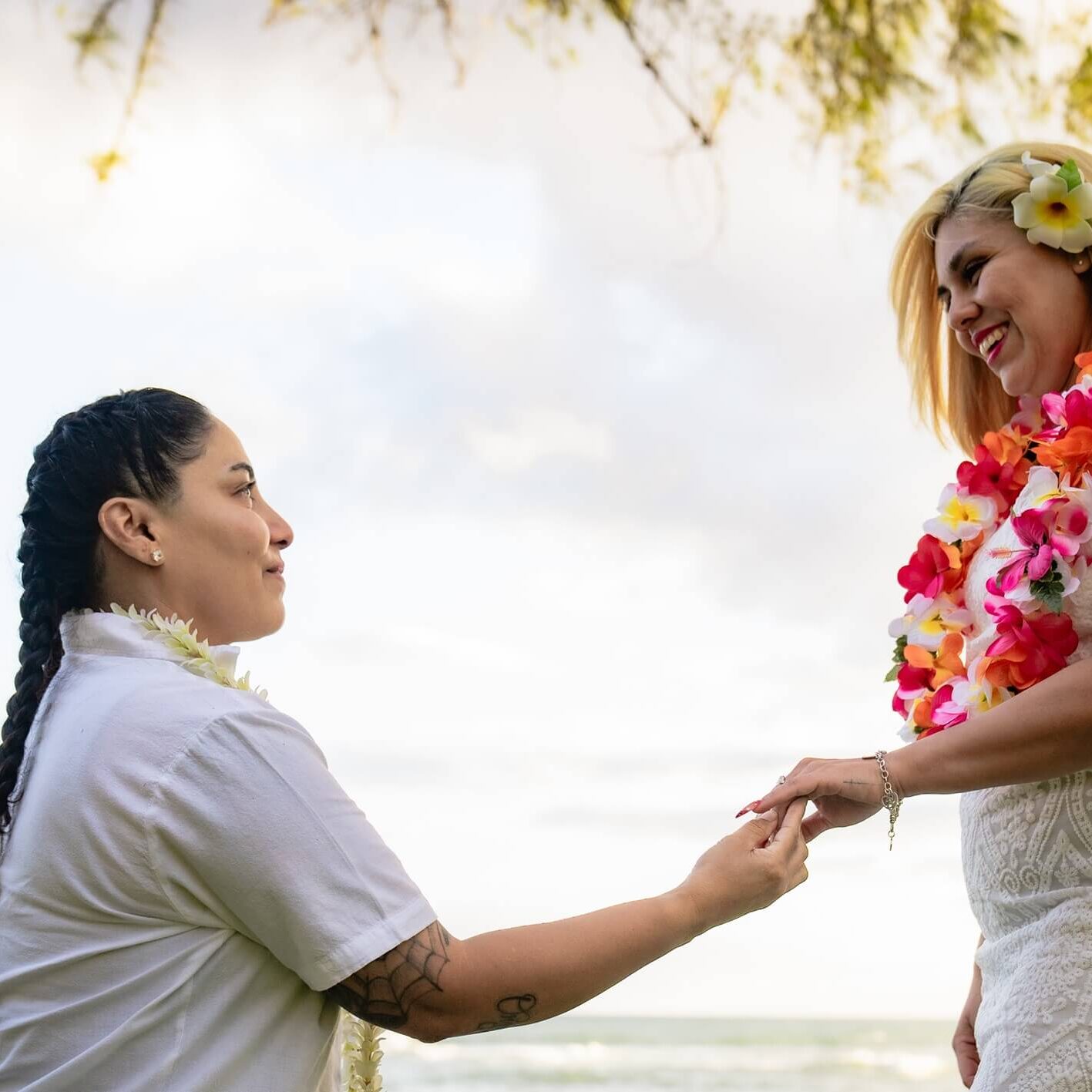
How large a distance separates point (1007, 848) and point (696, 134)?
2373 mm

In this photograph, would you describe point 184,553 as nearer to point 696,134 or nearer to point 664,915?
point 664,915

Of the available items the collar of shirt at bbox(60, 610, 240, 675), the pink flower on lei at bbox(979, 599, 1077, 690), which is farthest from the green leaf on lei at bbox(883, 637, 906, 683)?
the collar of shirt at bbox(60, 610, 240, 675)

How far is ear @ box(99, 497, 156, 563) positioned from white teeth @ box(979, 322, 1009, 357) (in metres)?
1.45

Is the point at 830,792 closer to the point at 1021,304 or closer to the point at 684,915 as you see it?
the point at 684,915

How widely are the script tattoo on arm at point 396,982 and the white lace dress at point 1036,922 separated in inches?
32.3

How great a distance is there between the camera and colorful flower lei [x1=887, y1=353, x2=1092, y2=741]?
200cm

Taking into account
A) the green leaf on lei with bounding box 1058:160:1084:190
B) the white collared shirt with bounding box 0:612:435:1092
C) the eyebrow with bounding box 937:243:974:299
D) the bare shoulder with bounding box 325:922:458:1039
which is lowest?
the bare shoulder with bounding box 325:922:458:1039

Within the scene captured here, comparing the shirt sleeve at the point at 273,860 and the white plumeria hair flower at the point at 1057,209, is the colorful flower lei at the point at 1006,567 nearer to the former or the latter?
the white plumeria hair flower at the point at 1057,209

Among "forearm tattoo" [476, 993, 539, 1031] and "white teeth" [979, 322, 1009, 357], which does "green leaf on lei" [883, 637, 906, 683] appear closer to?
"white teeth" [979, 322, 1009, 357]

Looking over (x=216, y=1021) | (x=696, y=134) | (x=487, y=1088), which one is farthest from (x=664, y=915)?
(x=487, y=1088)

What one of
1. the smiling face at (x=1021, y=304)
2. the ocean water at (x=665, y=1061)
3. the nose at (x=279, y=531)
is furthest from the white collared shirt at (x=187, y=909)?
the ocean water at (x=665, y=1061)

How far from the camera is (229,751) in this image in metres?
1.58

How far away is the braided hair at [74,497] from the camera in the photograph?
A: 1915 mm

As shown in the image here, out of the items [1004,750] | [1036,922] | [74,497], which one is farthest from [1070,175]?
[74,497]
